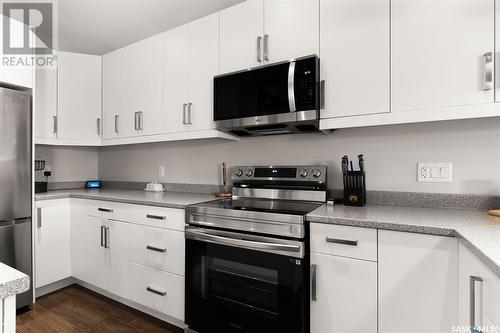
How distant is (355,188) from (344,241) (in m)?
0.45

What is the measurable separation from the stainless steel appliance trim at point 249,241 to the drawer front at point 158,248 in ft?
0.59

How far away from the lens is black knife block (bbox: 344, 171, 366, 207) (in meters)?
1.67

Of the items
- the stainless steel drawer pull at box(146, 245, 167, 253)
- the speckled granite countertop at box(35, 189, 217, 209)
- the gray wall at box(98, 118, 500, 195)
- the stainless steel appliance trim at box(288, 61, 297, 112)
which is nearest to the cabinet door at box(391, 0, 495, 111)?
the gray wall at box(98, 118, 500, 195)

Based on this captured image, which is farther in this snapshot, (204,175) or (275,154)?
(204,175)

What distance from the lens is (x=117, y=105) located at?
2.72 meters

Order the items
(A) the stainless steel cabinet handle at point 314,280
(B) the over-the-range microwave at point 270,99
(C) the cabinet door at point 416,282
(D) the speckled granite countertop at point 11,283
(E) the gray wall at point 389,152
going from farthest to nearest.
Answer: (B) the over-the-range microwave at point 270,99 < (E) the gray wall at point 389,152 < (A) the stainless steel cabinet handle at point 314,280 < (C) the cabinet door at point 416,282 < (D) the speckled granite countertop at point 11,283

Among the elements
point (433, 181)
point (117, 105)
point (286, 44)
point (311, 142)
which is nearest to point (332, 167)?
point (311, 142)

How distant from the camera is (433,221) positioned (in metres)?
1.25

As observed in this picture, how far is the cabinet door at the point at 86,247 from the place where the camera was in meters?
2.35

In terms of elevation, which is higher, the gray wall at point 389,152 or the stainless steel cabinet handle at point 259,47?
the stainless steel cabinet handle at point 259,47

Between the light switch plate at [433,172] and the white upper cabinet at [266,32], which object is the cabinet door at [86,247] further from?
the light switch plate at [433,172]

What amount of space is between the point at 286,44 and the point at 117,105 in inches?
71.7

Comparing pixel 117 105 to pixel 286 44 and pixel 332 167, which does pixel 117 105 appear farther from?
pixel 332 167

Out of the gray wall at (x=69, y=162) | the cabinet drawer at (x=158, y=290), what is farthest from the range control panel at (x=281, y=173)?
the gray wall at (x=69, y=162)
